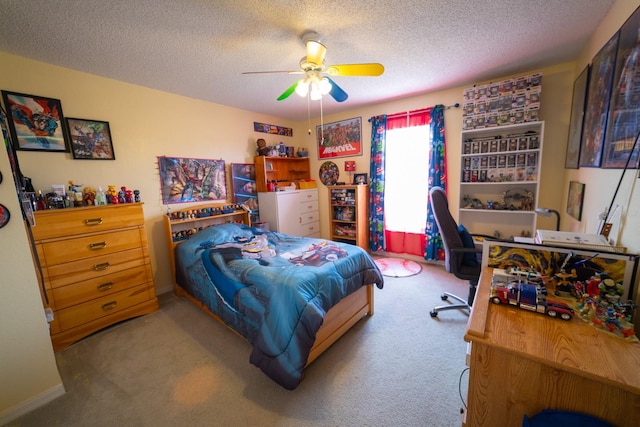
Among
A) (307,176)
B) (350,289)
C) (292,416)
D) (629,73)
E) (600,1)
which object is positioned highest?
(600,1)

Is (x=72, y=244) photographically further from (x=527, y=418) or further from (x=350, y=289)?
(x=527, y=418)

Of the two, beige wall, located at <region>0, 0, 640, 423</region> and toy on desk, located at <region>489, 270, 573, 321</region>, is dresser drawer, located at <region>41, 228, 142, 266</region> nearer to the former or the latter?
beige wall, located at <region>0, 0, 640, 423</region>

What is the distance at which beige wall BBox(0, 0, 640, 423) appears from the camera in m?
1.47

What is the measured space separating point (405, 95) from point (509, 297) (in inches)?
124

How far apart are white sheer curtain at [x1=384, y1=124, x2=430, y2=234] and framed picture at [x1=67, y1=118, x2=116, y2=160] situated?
3.62m

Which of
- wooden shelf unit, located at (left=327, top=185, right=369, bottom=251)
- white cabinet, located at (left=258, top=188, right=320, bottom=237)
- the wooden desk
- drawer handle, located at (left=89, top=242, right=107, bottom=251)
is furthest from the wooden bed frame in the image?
wooden shelf unit, located at (left=327, top=185, right=369, bottom=251)

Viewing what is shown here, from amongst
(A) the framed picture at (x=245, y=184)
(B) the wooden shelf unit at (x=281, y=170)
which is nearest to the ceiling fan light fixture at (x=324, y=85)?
(B) the wooden shelf unit at (x=281, y=170)

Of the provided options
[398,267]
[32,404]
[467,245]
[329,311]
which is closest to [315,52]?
[329,311]

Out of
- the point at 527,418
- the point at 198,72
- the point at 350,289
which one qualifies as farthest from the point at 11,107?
the point at 527,418

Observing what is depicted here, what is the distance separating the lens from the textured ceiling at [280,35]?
1562mm

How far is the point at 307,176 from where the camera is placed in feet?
15.6

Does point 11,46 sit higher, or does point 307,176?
point 11,46

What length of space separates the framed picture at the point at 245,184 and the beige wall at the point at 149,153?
13cm

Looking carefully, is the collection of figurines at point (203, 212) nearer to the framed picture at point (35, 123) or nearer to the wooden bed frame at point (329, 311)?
the wooden bed frame at point (329, 311)
